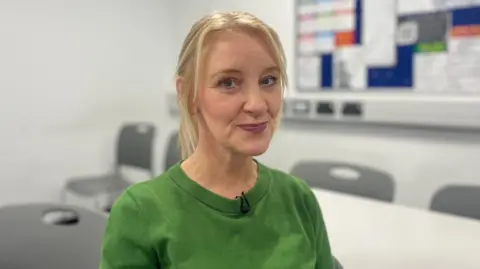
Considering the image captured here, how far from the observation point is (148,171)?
321 centimetres

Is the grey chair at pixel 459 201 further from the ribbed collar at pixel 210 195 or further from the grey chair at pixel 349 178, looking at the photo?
the ribbed collar at pixel 210 195

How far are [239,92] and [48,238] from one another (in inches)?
30.4

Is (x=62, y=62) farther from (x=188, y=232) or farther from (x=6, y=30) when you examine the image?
(x=188, y=232)

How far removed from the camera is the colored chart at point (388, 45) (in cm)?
232

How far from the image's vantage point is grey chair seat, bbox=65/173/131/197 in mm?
3086

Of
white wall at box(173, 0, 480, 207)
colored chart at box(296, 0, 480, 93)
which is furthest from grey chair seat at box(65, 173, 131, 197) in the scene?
colored chart at box(296, 0, 480, 93)

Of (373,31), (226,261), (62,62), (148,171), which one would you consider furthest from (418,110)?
(62,62)

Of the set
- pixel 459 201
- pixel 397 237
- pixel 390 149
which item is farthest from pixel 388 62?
pixel 397 237

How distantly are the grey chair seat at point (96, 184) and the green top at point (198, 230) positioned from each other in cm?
236

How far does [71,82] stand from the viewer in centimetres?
332

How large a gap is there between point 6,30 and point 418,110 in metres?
2.35

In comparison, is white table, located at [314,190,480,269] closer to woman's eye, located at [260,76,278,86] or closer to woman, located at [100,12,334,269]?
woman, located at [100,12,334,269]

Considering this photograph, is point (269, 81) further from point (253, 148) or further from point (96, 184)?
point (96, 184)

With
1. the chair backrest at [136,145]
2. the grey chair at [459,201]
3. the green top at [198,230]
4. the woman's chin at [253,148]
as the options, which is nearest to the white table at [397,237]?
the grey chair at [459,201]
